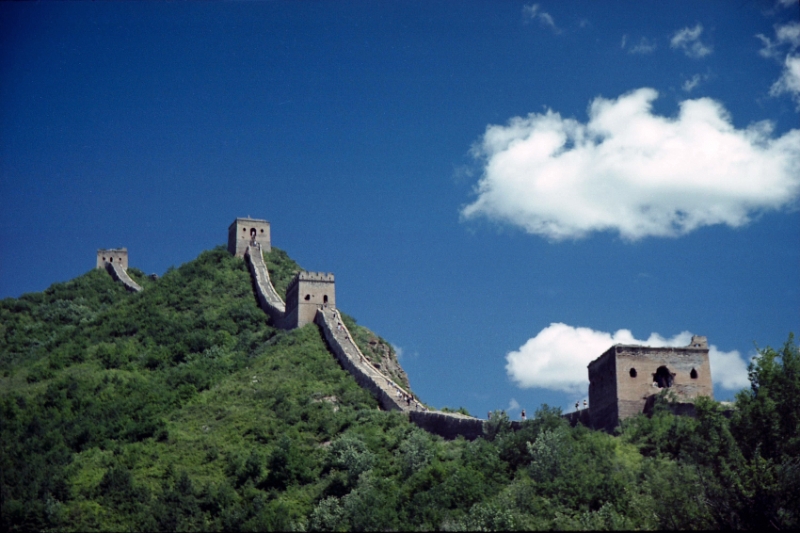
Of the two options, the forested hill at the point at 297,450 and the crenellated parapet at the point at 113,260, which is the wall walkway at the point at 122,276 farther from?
the forested hill at the point at 297,450

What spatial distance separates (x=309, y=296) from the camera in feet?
188

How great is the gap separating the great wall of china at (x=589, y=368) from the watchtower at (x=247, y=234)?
757 centimetres

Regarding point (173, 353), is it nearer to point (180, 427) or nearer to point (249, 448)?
point (180, 427)

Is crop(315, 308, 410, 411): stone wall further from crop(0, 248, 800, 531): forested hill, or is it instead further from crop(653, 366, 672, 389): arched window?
crop(653, 366, 672, 389): arched window

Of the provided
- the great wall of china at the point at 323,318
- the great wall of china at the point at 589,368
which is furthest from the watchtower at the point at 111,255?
the great wall of china at the point at 589,368

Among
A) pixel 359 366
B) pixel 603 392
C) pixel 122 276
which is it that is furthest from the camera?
pixel 122 276

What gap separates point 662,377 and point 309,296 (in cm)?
2284

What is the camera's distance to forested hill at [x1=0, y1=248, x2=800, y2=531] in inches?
1300

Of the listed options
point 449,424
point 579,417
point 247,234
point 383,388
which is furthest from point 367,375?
point 247,234

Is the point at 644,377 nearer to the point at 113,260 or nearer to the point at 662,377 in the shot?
the point at 662,377

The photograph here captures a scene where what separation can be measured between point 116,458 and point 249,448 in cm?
495

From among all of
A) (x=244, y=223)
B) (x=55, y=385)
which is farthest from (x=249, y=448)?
(x=244, y=223)

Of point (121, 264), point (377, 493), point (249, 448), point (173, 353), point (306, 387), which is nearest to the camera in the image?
point (377, 493)

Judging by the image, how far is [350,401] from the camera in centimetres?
4775
